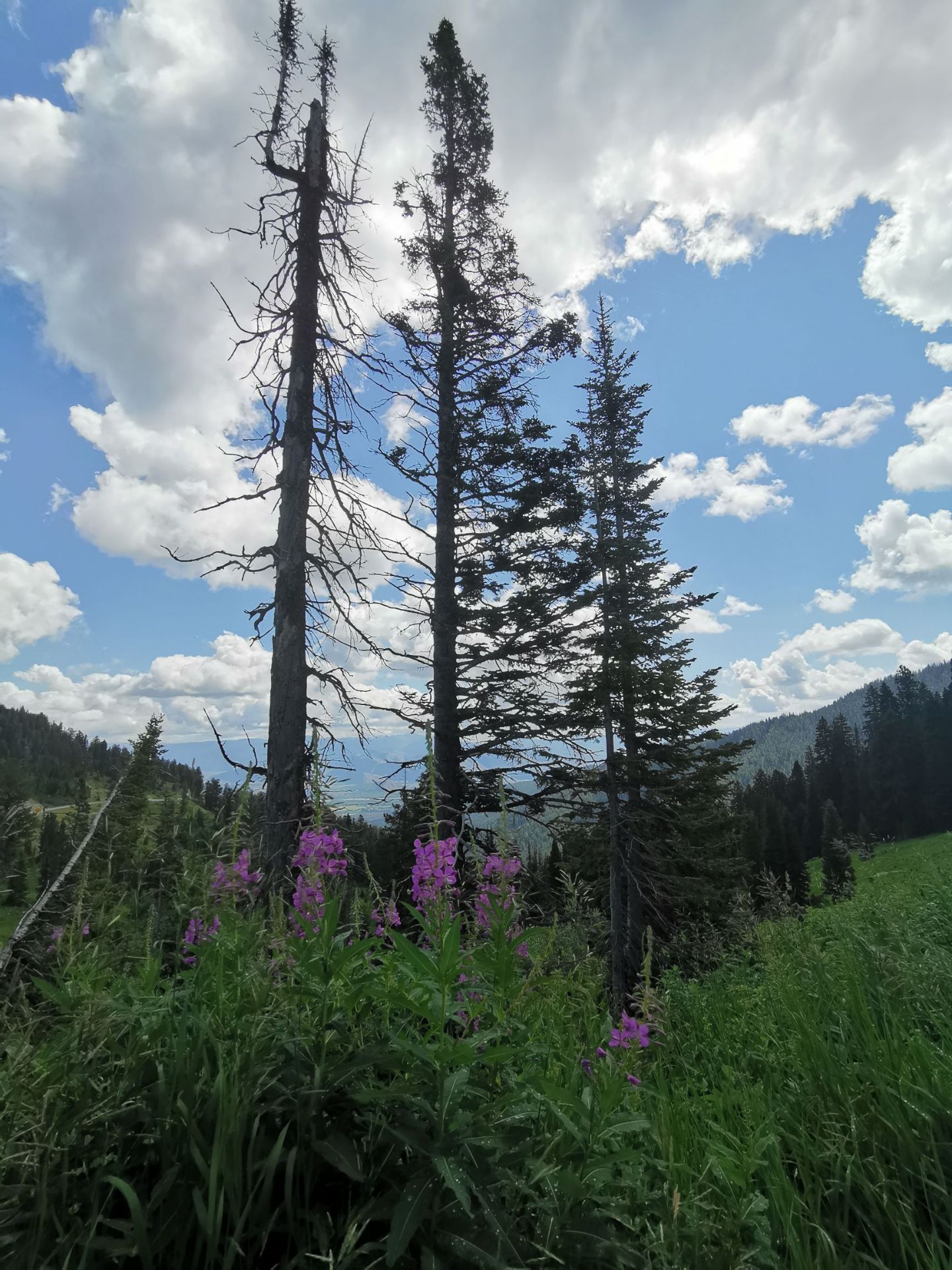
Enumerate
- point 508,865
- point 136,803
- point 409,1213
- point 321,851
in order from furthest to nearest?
point 136,803
point 321,851
point 508,865
point 409,1213

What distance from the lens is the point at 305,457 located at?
7270 mm

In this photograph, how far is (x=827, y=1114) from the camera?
2350 mm

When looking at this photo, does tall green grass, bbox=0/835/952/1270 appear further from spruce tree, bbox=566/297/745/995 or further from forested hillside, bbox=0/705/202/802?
forested hillside, bbox=0/705/202/802

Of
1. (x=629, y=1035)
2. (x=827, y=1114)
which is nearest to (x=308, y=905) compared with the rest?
(x=629, y=1035)

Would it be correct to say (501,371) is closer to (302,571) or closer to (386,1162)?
(302,571)

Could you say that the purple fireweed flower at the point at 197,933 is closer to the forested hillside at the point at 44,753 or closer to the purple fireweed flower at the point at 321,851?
the purple fireweed flower at the point at 321,851

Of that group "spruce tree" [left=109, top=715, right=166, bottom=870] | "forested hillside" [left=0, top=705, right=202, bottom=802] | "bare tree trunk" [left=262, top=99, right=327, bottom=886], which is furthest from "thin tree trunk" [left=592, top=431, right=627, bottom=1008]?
"forested hillside" [left=0, top=705, right=202, bottom=802]

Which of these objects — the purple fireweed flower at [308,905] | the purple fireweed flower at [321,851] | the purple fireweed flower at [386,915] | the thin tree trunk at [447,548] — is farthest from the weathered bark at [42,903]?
the thin tree trunk at [447,548]

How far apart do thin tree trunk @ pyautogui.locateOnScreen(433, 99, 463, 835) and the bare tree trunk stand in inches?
156

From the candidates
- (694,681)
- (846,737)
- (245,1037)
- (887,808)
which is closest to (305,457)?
(245,1037)

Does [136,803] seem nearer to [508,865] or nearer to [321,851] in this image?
[321,851]

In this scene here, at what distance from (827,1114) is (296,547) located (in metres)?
6.38

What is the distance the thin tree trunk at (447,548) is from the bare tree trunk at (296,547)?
156 inches

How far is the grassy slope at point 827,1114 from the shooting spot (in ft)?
6.03
